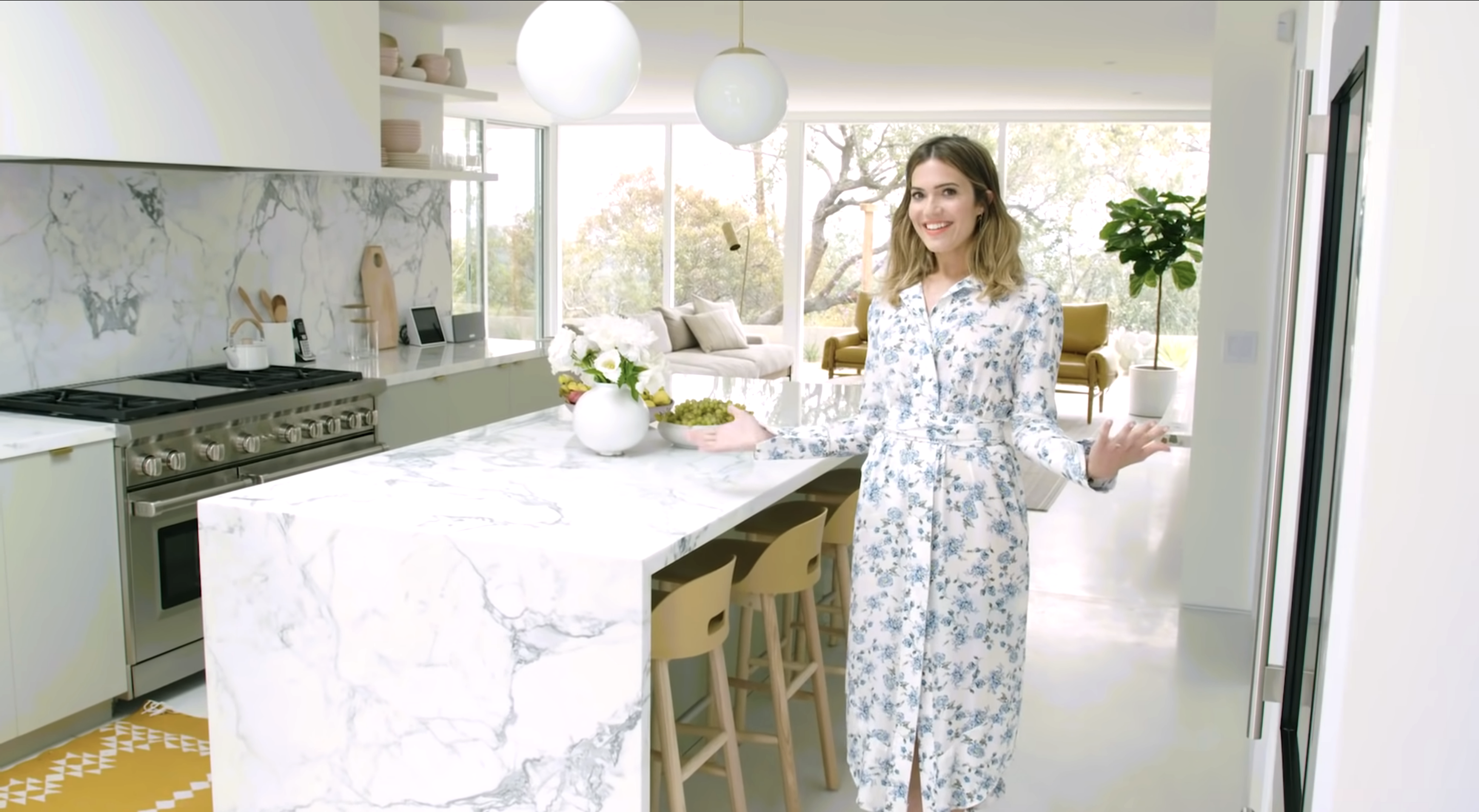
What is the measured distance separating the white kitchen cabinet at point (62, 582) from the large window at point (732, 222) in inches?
316

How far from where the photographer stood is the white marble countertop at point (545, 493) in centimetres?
226

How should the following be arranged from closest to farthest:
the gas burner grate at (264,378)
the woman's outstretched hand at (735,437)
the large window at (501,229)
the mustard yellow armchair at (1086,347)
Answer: the woman's outstretched hand at (735,437)
the gas burner grate at (264,378)
the mustard yellow armchair at (1086,347)
the large window at (501,229)

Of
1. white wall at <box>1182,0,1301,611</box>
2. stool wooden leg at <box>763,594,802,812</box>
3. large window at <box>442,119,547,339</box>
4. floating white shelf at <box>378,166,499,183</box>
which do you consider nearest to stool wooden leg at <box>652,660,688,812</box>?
stool wooden leg at <box>763,594,802,812</box>

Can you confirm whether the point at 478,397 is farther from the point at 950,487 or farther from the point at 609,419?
the point at 950,487

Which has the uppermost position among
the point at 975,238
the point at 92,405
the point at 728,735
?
the point at 975,238

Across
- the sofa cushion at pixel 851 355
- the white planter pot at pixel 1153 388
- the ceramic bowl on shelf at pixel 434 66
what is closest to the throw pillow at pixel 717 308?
the sofa cushion at pixel 851 355

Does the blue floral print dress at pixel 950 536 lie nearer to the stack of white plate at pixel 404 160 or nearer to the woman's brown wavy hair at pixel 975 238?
the woman's brown wavy hair at pixel 975 238

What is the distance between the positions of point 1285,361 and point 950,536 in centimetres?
87

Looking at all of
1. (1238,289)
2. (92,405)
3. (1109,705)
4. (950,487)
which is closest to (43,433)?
(92,405)

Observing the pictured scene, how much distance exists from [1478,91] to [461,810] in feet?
6.68

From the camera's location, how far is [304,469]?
4.04 metres

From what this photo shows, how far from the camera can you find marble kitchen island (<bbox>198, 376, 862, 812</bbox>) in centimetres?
217

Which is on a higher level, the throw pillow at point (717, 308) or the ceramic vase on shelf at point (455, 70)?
the ceramic vase on shelf at point (455, 70)

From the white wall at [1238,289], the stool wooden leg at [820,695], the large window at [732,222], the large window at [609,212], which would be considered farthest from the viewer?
the large window at [609,212]
